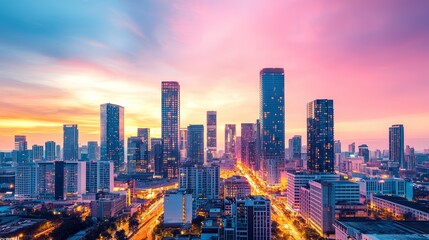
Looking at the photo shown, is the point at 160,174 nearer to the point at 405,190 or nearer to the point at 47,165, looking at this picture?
the point at 47,165

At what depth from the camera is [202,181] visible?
58750 mm

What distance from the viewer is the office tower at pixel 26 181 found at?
220 ft

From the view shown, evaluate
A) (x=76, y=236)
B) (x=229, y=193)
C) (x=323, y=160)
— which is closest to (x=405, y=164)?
(x=323, y=160)

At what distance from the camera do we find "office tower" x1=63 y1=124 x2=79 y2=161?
128m

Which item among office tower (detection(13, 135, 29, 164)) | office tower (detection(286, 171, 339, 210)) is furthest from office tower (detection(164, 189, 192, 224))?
office tower (detection(13, 135, 29, 164))

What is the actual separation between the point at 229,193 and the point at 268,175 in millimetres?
24061

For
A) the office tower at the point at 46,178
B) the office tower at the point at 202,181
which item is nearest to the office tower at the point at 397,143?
the office tower at the point at 202,181

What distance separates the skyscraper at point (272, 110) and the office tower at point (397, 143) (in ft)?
114

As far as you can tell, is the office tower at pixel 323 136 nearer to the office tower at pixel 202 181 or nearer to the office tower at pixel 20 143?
the office tower at pixel 202 181

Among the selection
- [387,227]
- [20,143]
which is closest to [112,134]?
[20,143]

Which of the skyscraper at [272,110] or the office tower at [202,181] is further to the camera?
the skyscraper at [272,110]

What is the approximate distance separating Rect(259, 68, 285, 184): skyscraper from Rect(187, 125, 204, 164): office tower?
24563 millimetres

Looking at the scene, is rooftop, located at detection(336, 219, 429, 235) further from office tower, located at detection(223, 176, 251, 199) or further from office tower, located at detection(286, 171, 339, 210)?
office tower, located at detection(223, 176, 251, 199)

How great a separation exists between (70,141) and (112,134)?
23294 mm
